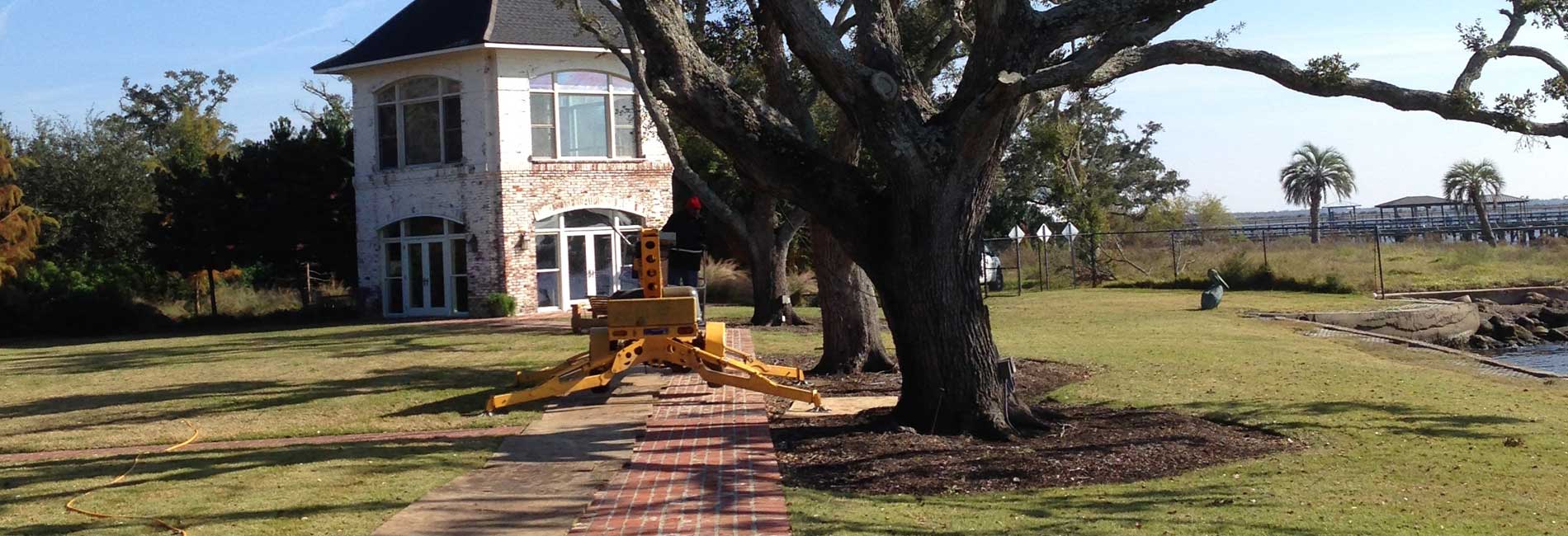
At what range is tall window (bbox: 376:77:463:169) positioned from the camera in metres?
30.5

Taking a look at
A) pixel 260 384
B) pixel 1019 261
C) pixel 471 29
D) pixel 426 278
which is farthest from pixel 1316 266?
pixel 260 384

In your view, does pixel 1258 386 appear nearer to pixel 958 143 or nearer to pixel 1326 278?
pixel 958 143

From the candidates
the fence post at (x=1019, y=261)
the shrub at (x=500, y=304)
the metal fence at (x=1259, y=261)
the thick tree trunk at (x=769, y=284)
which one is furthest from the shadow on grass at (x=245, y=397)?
the fence post at (x=1019, y=261)

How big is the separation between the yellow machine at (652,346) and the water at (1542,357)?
524 inches

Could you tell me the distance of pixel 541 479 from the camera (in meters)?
9.39

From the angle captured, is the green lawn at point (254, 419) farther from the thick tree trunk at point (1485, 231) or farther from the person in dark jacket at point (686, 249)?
the thick tree trunk at point (1485, 231)

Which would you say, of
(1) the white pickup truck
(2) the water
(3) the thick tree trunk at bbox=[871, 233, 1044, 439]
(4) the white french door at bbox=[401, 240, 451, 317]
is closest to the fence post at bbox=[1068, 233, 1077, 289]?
(1) the white pickup truck

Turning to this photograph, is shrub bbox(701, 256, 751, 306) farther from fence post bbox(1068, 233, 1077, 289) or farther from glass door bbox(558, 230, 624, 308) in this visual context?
fence post bbox(1068, 233, 1077, 289)

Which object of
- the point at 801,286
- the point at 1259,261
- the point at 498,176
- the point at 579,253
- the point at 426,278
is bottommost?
the point at 801,286

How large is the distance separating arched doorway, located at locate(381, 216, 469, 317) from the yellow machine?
718 inches

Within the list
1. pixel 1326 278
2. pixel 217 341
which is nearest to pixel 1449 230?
pixel 1326 278

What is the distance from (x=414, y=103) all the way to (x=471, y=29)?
2.46 metres

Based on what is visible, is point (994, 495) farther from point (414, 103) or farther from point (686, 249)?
point (414, 103)

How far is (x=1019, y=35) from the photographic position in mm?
10070
